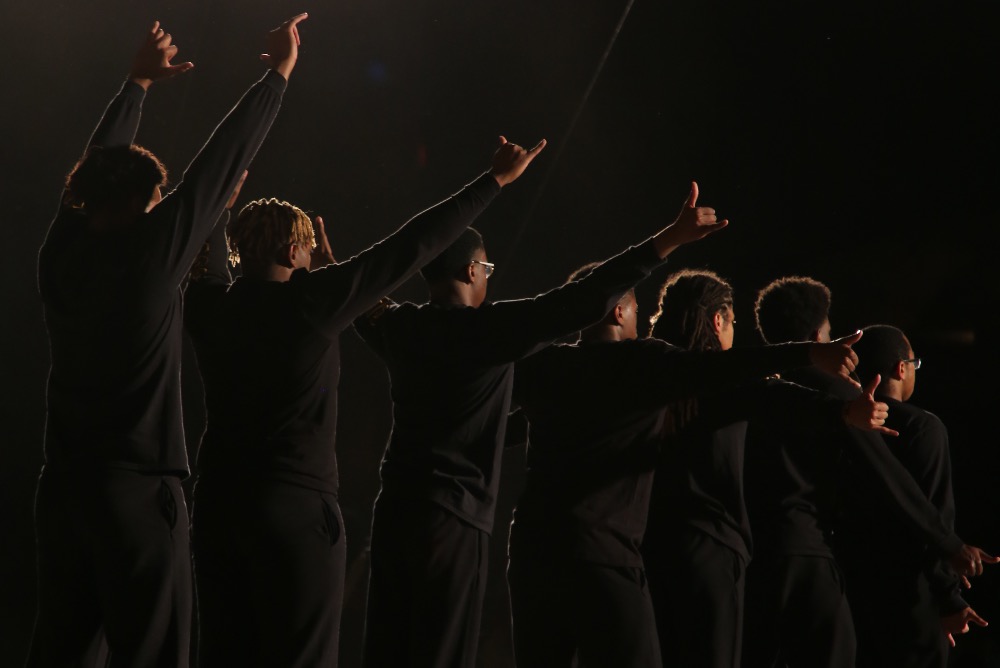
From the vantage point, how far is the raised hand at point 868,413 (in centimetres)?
216

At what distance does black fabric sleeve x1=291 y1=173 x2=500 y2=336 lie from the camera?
2.14 metres

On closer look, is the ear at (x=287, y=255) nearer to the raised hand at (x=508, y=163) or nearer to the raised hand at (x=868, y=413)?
the raised hand at (x=508, y=163)

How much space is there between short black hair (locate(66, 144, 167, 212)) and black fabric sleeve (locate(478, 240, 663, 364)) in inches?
32.2

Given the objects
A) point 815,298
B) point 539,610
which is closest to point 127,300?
point 539,610

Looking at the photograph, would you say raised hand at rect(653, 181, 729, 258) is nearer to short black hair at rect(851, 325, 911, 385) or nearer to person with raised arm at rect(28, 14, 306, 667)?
person with raised arm at rect(28, 14, 306, 667)

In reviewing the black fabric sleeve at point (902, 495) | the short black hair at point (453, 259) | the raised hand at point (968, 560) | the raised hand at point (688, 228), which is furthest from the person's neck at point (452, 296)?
the raised hand at point (968, 560)

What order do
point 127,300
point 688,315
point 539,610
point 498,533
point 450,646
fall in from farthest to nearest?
point 498,533
point 688,315
point 539,610
point 450,646
point 127,300

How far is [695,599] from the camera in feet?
8.09

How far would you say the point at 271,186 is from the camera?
4918mm

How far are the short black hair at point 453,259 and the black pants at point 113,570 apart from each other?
2.71 feet

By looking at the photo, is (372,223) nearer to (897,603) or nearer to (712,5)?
(712,5)

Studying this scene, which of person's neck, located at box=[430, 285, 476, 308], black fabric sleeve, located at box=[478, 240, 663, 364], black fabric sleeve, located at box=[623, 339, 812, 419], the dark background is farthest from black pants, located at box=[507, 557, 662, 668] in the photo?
the dark background

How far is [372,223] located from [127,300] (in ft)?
10.9

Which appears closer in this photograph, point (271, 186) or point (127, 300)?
point (127, 300)
